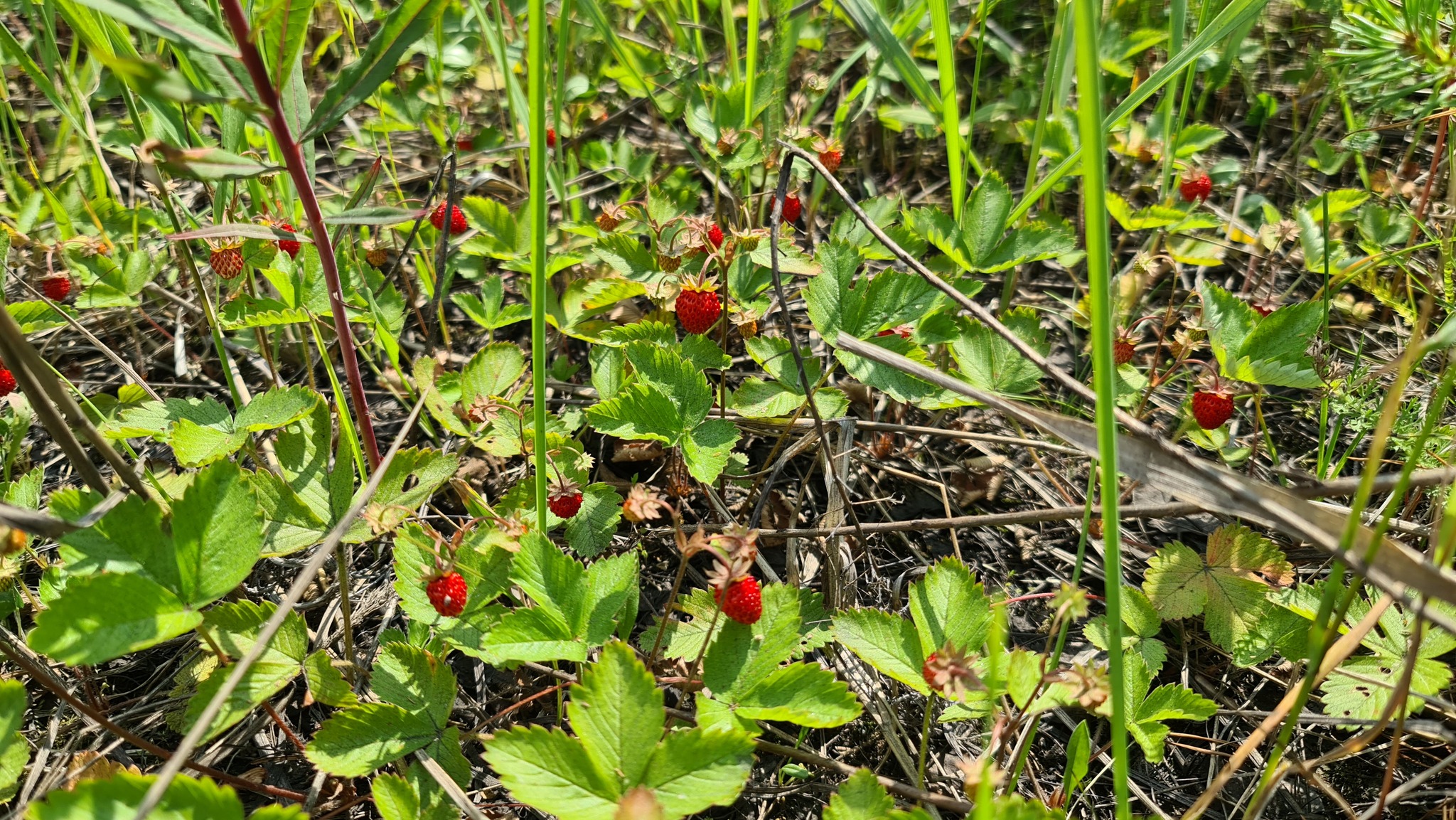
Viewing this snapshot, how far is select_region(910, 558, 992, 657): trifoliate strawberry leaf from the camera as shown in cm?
167

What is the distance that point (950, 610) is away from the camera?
5.54ft

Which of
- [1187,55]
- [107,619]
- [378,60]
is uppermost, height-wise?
[378,60]

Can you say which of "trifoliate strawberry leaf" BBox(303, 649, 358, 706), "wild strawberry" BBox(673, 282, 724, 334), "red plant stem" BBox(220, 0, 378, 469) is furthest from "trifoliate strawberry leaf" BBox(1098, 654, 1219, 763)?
"red plant stem" BBox(220, 0, 378, 469)

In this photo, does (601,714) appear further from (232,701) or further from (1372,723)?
(1372,723)

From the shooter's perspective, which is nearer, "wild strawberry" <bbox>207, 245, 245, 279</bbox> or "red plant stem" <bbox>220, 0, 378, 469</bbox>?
"red plant stem" <bbox>220, 0, 378, 469</bbox>

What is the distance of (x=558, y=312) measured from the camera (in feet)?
8.04

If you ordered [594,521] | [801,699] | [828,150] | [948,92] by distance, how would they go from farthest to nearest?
[828,150]
[948,92]
[594,521]
[801,699]

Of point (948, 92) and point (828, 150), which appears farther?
point (828, 150)

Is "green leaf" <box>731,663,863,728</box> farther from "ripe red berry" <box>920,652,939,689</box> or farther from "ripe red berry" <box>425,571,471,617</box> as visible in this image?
"ripe red berry" <box>425,571,471,617</box>

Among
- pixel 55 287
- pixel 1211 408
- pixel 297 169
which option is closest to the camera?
pixel 297 169

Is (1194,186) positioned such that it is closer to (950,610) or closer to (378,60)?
(950,610)

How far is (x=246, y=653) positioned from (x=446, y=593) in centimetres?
36

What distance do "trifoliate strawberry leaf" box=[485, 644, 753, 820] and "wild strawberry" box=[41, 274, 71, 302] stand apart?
6.59 feet

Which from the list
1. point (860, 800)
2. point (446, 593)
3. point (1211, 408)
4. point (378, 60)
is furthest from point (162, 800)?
point (1211, 408)
